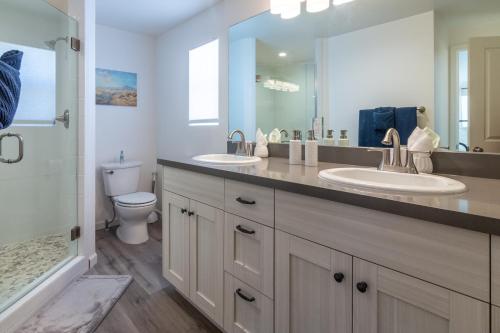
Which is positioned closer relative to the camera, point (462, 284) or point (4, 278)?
point (462, 284)

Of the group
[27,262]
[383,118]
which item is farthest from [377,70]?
[27,262]

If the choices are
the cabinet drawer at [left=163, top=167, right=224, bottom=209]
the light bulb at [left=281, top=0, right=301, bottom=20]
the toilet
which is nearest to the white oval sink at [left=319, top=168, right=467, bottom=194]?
the cabinet drawer at [left=163, top=167, right=224, bottom=209]

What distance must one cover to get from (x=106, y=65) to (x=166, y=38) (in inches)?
27.8

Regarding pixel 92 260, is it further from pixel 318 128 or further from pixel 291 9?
pixel 291 9

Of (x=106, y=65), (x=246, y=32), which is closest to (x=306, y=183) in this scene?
(x=246, y=32)

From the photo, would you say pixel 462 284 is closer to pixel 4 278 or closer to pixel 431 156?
pixel 431 156

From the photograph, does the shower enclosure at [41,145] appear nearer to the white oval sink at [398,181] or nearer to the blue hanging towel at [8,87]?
the blue hanging towel at [8,87]

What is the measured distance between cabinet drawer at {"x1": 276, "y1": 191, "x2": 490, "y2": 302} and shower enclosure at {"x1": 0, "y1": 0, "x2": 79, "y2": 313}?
6.38ft

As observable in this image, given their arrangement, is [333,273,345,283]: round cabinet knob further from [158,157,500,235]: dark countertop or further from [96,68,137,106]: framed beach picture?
[96,68,137,106]: framed beach picture

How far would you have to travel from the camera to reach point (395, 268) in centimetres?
78

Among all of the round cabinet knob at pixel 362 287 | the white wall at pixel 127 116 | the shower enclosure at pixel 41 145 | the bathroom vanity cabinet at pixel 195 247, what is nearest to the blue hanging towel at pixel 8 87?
the shower enclosure at pixel 41 145

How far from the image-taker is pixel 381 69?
56.7 inches

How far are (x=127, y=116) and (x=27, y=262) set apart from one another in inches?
67.2

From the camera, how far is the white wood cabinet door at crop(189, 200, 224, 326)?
1423 mm
